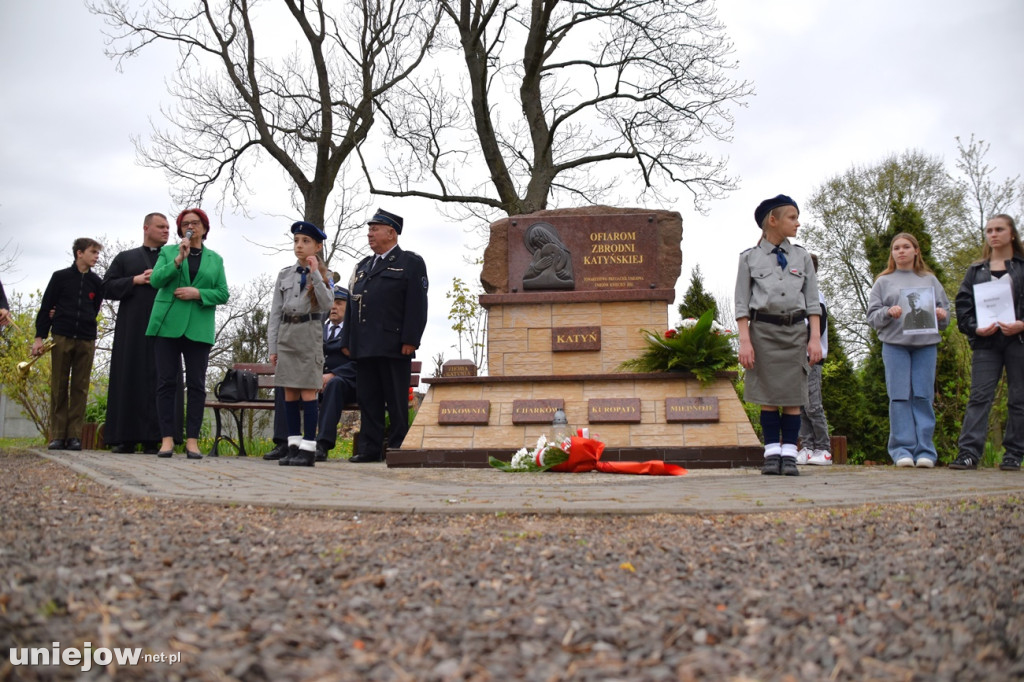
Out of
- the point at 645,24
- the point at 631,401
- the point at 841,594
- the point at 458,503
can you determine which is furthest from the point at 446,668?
the point at 645,24

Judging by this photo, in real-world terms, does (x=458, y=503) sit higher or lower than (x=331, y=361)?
lower

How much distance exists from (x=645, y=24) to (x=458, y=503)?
55.3ft

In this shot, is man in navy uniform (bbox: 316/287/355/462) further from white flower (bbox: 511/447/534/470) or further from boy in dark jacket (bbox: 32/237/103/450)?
boy in dark jacket (bbox: 32/237/103/450)

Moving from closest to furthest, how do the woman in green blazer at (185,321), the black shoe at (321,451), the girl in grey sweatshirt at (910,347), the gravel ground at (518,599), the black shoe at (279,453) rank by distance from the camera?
the gravel ground at (518,599) → the girl in grey sweatshirt at (910,347) → the woman in green blazer at (185,321) → the black shoe at (321,451) → the black shoe at (279,453)

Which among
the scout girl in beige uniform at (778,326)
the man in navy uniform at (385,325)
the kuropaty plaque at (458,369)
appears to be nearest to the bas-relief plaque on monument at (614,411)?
the kuropaty plaque at (458,369)

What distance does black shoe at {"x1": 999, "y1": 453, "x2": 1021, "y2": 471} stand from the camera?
6.87 m

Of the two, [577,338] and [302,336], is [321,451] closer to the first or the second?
[302,336]

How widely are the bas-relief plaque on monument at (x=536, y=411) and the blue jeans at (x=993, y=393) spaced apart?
3415 mm

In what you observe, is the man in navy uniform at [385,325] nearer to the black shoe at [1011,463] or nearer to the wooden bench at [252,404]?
the wooden bench at [252,404]

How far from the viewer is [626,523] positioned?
3648 mm

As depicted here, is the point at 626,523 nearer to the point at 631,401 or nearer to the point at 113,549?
the point at 113,549

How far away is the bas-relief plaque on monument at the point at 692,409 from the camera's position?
764cm

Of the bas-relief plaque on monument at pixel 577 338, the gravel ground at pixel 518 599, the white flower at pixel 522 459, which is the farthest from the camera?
the bas-relief plaque on monument at pixel 577 338

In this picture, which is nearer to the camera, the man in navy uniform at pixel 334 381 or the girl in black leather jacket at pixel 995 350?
the girl in black leather jacket at pixel 995 350
